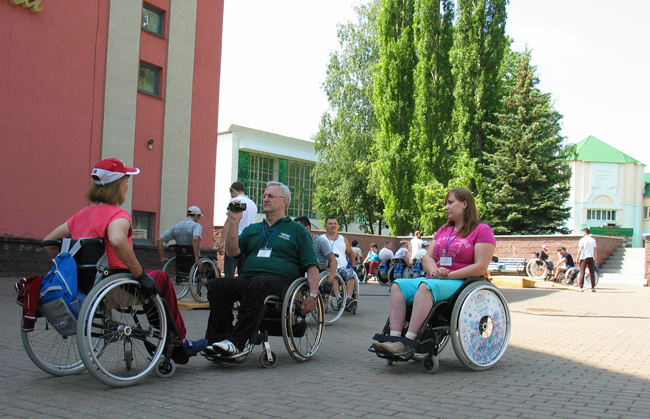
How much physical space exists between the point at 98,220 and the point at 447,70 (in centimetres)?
3380

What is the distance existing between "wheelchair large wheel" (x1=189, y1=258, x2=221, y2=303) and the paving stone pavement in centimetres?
405

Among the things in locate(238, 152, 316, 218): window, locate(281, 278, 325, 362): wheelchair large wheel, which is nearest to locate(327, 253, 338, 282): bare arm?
locate(281, 278, 325, 362): wheelchair large wheel

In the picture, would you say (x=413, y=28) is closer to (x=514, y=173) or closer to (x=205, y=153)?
(x=514, y=173)

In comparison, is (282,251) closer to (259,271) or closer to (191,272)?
(259,271)

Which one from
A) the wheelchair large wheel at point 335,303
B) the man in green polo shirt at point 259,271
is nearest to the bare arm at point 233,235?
the man in green polo shirt at point 259,271

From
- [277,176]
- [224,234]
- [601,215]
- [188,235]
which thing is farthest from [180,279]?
[601,215]

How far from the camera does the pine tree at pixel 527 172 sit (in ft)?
111

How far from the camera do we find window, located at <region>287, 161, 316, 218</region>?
2363 inches

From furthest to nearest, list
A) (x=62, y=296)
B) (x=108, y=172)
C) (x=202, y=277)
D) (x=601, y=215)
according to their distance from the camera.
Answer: (x=601, y=215) → (x=202, y=277) → (x=108, y=172) → (x=62, y=296)

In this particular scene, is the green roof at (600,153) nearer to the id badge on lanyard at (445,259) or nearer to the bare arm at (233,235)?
the id badge on lanyard at (445,259)

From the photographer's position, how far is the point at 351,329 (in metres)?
8.46

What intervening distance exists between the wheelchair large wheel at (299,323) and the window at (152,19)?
17.1 m

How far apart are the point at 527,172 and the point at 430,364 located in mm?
30998

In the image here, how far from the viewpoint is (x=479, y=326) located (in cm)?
522
